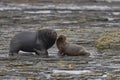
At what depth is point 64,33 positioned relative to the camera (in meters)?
23.6

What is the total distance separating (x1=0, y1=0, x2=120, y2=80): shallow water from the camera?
1457cm

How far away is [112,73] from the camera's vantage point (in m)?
14.6

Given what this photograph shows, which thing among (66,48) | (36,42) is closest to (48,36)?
(36,42)

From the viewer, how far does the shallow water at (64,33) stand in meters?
14.6

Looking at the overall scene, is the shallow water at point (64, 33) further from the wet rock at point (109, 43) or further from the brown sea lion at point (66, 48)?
the wet rock at point (109, 43)

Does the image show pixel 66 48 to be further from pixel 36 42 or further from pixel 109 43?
pixel 109 43

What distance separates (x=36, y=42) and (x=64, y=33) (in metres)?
7.04

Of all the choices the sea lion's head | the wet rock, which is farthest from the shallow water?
the sea lion's head

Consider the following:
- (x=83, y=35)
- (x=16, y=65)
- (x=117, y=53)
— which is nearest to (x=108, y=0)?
(x=83, y=35)

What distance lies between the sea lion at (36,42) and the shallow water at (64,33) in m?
0.25

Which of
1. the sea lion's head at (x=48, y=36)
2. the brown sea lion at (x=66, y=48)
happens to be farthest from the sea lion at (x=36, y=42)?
the brown sea lion at (x=66, y=48)

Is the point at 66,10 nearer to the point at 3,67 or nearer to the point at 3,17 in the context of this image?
the point at 3,17

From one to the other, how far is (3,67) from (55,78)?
6.23ft

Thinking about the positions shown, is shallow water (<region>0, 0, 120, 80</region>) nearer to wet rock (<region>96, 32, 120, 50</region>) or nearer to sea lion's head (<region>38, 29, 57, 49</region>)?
wet rock (<region>96, 32, 120, 50</region>)
